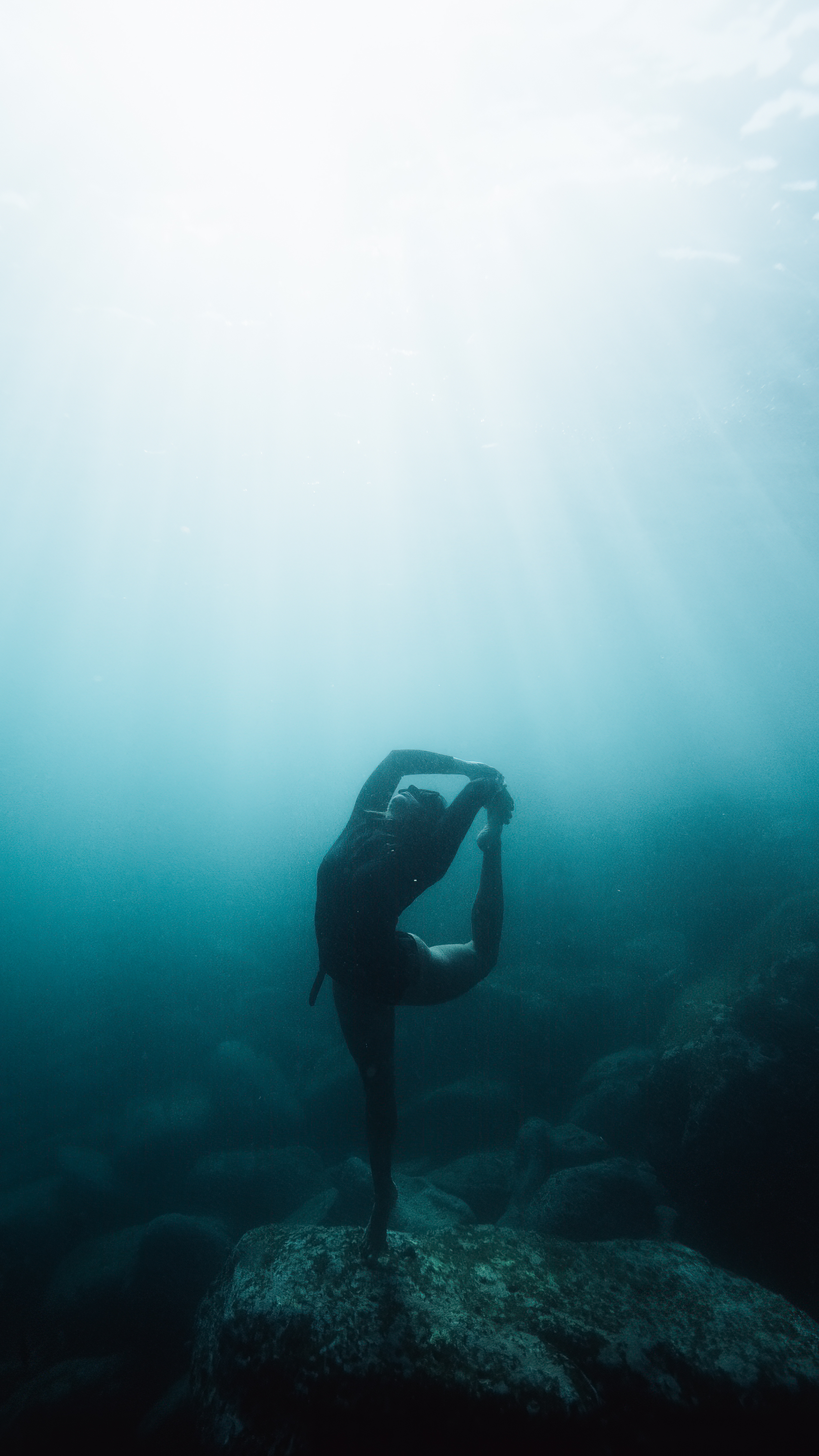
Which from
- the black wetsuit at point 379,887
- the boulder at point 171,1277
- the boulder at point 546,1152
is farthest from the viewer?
the boulder at point 546,1152

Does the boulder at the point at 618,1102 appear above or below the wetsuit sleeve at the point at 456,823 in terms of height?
below

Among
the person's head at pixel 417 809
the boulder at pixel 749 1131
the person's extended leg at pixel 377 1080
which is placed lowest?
the boulder at pixel 749 1131

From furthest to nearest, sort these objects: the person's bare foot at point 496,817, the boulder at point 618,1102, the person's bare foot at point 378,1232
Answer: the boulder at point 618,1102 → the person's bare foot at point 496,817 → the person's bare foot at point 378,1232

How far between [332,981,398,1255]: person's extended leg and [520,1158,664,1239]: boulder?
218cm

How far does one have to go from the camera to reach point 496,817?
3785 millimetres

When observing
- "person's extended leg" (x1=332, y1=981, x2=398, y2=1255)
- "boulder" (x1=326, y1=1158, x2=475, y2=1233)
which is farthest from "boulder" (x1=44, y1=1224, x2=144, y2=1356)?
"person's extended leg" (x1=332, y1=981, x2=398, y2=1255)

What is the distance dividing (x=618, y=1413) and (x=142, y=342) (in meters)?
19.7

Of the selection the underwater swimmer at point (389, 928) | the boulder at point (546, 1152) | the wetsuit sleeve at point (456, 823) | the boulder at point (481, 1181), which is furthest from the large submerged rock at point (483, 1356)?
the boulder at point (481, 1181)

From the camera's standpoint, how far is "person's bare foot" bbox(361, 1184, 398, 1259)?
3.38 m

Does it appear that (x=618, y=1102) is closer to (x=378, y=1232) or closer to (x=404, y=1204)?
(x=404, y=1204)

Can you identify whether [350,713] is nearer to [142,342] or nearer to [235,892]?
[235,892]

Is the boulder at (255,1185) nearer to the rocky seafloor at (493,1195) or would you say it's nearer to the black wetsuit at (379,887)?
the rocky seafloor at (493,1195)

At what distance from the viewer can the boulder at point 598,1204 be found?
4.78 metres

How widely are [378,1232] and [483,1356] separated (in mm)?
920
